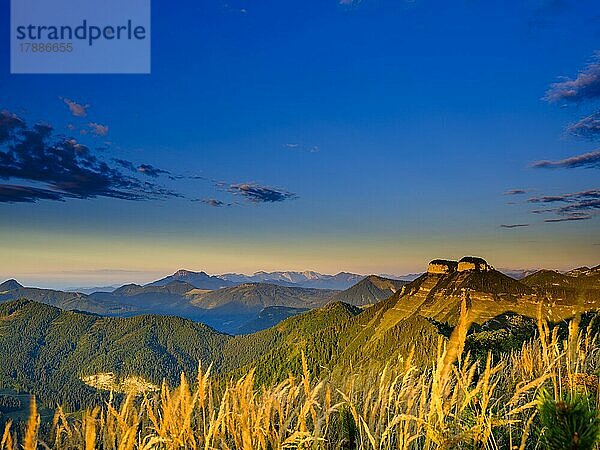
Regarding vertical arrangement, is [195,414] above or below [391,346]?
above

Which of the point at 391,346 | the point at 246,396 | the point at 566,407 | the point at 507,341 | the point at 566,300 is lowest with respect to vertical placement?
the point at 391,346

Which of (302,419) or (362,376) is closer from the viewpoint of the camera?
(302,419)

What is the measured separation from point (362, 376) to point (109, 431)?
2.94 metres

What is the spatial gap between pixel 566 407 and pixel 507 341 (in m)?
15.4

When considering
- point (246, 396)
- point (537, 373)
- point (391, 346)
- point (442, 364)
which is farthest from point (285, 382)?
point (391, 346)

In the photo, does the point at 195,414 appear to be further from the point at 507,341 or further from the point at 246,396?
the point at 507,341

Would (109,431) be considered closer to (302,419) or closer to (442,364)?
(302,419)

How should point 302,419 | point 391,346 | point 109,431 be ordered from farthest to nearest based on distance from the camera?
1. point 391,346
2. point 109,431
3. point 302,419

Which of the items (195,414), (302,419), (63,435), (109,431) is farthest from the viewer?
(195,414)

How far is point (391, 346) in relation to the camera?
19825 cm

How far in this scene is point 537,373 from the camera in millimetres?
4934

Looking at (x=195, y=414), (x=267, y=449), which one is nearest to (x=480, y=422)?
(x=267, y=449)

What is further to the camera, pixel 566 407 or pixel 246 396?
pixel 246 396

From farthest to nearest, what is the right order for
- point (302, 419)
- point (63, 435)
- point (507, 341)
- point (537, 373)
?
point (507, 341) < point (537, 373) < point (63, 435) < point (302, 419)
